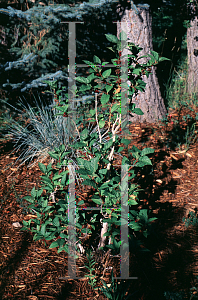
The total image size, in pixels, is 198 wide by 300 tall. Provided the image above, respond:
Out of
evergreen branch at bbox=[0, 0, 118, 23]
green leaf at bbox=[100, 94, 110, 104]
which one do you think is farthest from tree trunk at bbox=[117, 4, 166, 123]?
green leaf at bbox=[100, 94, 110, 104]

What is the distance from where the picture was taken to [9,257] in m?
1.90

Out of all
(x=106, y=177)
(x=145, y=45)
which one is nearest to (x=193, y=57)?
(x=145, y=45)

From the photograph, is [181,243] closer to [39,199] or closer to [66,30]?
[39,199]

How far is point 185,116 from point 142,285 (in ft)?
8.60

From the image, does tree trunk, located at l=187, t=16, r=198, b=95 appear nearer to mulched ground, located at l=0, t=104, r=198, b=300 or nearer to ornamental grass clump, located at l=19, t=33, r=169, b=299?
mulched ground, located at l=0, t=104, r=198, b=300

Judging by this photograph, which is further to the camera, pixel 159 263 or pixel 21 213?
pixel 21 213

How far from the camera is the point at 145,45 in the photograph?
11.4ft

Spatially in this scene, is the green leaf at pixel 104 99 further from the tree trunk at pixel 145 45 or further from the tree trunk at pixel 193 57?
the tree trunk at pixel 193 57

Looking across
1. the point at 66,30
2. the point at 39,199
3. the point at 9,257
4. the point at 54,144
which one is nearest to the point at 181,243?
the point at 39,199

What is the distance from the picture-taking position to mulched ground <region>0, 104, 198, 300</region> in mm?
1672

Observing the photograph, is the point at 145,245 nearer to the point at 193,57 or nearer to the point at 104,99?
the point at 104,99

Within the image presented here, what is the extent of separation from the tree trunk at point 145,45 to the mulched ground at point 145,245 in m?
0.89

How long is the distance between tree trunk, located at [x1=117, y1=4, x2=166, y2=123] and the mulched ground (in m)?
0.89

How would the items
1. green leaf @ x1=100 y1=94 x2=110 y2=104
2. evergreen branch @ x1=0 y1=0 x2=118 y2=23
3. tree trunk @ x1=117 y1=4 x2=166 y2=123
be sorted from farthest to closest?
1. tree trunk @ x1=117 y1=4 x2=166 y2=123
2. evergreen branch @ x1=0 y1=0 x2=118 y2=23
3. green leaf @ x1=100 y1=94 x2=110 y2=104
